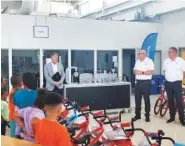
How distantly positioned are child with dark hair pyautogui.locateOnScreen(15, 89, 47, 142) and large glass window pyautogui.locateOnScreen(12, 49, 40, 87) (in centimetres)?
564

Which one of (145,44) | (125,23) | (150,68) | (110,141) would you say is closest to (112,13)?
(125,23)

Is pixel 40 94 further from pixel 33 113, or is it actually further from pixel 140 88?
pixel 140 88

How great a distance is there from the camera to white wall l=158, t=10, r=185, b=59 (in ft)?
32.1

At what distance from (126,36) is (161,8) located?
4.76 ft

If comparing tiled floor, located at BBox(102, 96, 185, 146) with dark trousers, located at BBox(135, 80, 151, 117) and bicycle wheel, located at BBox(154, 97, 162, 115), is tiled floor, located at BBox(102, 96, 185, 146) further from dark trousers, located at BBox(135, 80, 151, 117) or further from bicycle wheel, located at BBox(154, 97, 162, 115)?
dark trousers, located at BBox(135, 80, 151, 117)

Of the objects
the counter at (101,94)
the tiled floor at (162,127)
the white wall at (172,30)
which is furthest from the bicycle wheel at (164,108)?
the white wall at (172,30)

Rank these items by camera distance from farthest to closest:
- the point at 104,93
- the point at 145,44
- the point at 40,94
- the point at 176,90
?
the point at 145,44
the point at 104,93
the point at 176,90
the point at 40,94

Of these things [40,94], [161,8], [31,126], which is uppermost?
[161,8]

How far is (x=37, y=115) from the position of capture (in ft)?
9.13

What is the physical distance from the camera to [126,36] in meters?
9.84

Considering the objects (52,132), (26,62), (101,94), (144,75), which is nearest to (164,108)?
(144,75)

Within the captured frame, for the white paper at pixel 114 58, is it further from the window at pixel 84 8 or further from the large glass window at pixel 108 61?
the window at pixel 84 8

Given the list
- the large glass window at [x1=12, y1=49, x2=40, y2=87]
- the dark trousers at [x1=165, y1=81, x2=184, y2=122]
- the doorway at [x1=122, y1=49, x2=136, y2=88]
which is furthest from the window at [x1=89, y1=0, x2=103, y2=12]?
the dark trousers at [x1=165, y1=81, x2=184, y2=122]

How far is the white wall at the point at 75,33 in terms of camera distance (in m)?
8.18
